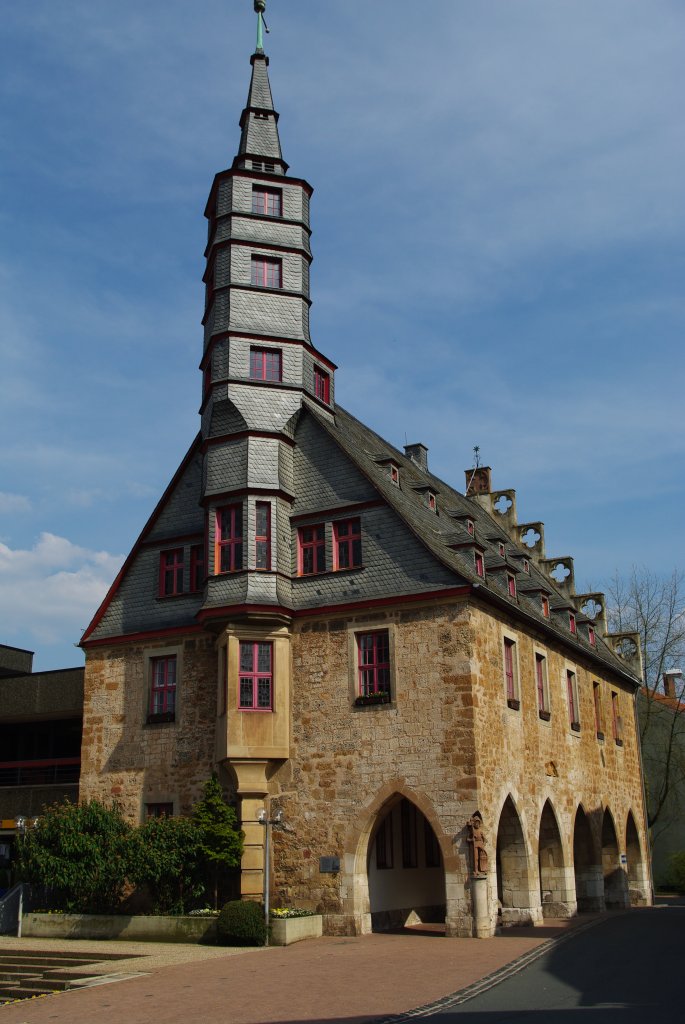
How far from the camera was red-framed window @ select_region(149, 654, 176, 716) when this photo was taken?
26.3 m

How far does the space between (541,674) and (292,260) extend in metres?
12.9

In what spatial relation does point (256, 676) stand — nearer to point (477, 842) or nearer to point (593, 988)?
point (477, 842)

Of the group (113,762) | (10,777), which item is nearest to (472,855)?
(113,762)

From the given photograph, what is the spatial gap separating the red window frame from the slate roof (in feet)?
29.3

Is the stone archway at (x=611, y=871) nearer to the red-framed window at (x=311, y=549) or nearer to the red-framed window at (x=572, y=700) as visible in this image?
the red-framed window at (x=572, y=700)

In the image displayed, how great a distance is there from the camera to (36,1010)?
14.6 meters

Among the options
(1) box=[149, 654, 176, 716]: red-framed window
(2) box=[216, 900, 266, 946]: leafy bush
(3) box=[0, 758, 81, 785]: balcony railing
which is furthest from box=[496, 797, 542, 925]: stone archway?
(3) box=[0, 758, 81, 785]: balcony railing

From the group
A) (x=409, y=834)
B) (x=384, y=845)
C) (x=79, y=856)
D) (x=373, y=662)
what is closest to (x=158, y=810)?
(x=79, y=856)

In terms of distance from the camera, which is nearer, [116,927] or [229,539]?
[116,927]

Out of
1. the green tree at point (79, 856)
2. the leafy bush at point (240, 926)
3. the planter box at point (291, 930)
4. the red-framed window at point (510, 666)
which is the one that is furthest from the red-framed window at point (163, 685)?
the red-framed window at point (510, 666)

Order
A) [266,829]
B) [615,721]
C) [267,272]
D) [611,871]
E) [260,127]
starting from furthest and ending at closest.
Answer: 1. [615,721]
2. [611,871]
3. [260,127]
4. [267,272]
5. [266,829]

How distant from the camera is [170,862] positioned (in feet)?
74.7

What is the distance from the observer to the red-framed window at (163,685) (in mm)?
26328

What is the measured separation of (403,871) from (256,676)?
617cm
